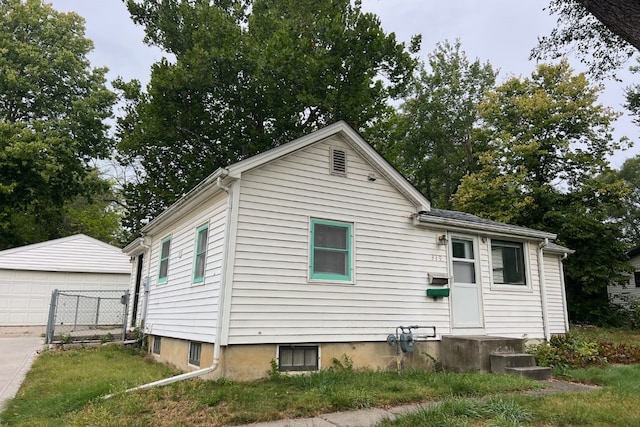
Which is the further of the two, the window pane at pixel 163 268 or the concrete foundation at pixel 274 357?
the window pane at pixel 163 268

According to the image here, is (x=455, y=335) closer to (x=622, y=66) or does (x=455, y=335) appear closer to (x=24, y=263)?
(x=622, y=66)

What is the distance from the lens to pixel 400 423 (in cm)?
459

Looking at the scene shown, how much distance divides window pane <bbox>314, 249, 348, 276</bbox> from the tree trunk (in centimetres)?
523

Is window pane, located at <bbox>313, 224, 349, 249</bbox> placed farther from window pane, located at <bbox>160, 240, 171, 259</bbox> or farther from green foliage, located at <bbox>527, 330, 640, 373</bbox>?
green foliage, located at <bbox>527, 330, 640, 373</bbox>

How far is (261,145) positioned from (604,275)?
17152 millimetres

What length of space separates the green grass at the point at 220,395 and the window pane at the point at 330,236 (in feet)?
7.26

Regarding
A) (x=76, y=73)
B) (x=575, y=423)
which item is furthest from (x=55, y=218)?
(x=575, y=423)

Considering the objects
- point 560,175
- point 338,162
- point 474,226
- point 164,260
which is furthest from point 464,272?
point 560,175

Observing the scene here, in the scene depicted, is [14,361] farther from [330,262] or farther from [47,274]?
[47,274]

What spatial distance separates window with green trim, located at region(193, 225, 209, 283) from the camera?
8173 millimetres

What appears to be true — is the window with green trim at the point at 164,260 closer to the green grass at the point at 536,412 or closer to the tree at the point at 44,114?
the green grass at the point at 536,412

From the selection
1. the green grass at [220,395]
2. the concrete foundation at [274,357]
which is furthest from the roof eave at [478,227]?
the green grass at [220,395]

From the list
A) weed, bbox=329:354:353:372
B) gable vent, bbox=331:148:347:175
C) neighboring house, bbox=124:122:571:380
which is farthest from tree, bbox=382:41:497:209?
weed, bbox=329:354:353:372

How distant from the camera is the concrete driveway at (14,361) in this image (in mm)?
6865
